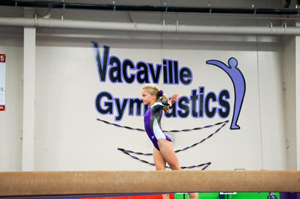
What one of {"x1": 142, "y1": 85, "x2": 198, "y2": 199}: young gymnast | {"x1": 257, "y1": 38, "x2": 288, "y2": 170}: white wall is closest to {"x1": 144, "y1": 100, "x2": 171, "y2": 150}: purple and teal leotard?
{"x1": 142, "y1": 85, "x2": 198, "y2": 199}: young gymnast

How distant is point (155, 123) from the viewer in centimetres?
408

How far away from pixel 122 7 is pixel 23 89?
2.64 meters

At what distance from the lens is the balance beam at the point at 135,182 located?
2438 millimetres

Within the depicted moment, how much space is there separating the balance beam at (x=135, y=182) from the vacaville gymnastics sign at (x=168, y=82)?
4.87 metres

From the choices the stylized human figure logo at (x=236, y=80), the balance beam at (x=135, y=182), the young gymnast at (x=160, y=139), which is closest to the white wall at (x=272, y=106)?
the stylized human figure logo at (x=236, y=80)

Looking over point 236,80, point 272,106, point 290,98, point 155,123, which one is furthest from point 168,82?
point 155,123

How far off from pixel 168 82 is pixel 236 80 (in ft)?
5.34

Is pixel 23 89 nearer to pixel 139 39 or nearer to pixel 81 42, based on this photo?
pixel 81 42

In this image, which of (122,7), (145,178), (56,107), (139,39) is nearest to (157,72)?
(139,39)

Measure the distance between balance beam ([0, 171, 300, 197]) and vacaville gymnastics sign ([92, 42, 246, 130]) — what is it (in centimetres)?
487

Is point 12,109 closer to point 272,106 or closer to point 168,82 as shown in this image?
point 168,82

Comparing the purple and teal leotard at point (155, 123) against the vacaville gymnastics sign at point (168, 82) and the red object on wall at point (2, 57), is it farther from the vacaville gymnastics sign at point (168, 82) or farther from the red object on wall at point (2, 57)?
the red object on wall at point (2, 57)

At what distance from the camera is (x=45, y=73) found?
7.32 metres

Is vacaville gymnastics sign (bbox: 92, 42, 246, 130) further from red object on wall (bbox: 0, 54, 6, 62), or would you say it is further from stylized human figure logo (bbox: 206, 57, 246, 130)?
red object on wall (bbox: 0, 54, 6, 62)
